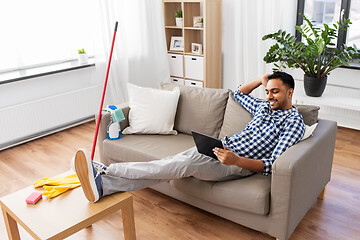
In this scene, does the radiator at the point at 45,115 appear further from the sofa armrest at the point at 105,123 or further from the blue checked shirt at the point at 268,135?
the blue checked shirt at the point at 268,135

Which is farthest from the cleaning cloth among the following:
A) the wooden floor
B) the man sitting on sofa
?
the wooden floor

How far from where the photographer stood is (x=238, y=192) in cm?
Result: 202

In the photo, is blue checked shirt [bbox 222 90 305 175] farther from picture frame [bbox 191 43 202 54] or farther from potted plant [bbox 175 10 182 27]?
potted plant [bbox 175 10 182 27]

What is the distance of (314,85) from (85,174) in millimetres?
2528

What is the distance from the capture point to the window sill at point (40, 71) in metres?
3.44

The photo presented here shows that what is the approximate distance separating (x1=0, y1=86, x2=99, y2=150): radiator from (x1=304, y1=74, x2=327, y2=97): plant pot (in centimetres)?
228

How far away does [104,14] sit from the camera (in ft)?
13.3

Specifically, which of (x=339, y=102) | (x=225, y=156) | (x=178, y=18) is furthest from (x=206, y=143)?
(x=178, y=18)

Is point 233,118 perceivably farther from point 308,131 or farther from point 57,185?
point 57,185

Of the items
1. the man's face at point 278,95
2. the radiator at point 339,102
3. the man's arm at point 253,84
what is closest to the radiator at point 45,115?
the man's arm at point 253,84

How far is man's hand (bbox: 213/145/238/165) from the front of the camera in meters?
1.95

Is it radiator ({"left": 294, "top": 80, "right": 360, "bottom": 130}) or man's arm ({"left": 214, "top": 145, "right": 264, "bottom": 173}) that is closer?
man's arm ({"left": 214, "top": 145, "right": 264, "bottom": 173})

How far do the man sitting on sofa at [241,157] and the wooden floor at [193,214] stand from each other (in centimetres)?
35

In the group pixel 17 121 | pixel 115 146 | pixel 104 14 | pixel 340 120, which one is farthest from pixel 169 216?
pixel 104 14
